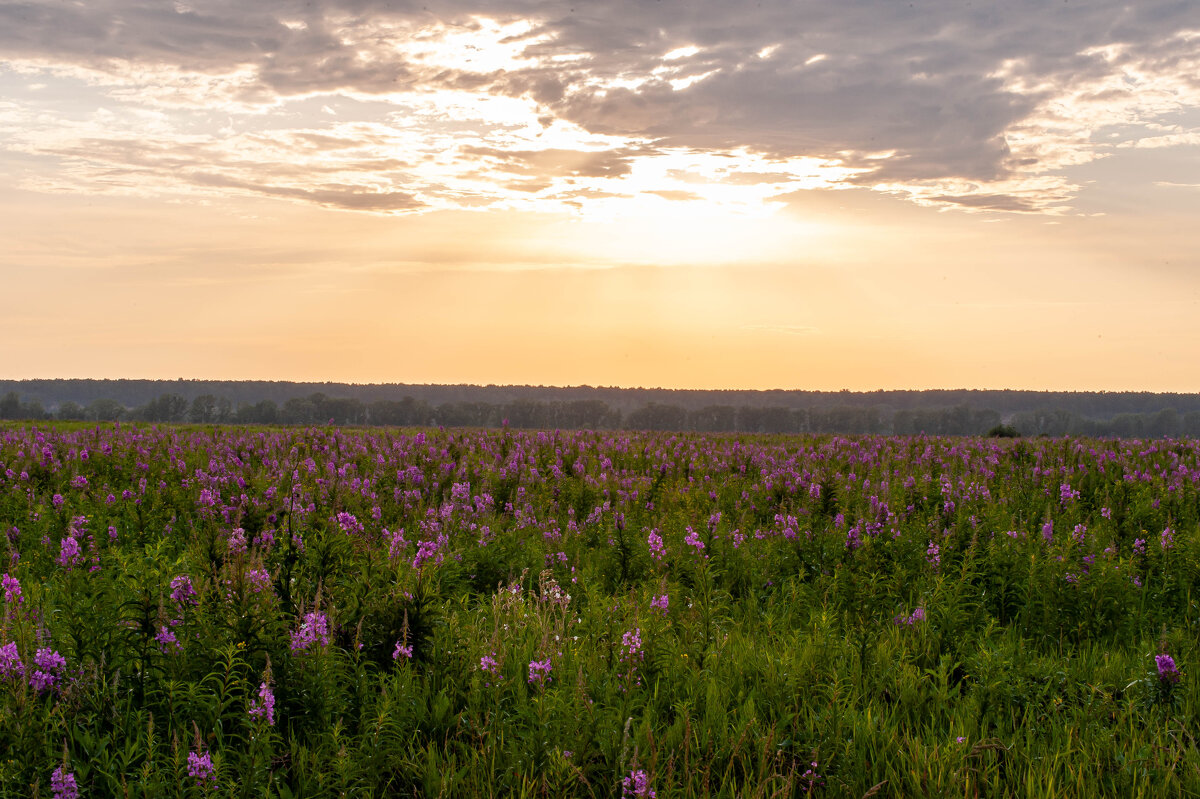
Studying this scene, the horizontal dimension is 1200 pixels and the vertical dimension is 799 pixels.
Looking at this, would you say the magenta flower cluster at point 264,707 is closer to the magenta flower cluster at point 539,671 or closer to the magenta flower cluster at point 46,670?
the magenta flower cluster at point 46,670

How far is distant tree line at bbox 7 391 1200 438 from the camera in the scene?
127 meters

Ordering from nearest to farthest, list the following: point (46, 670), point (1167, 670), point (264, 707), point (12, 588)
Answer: point (264, 707), point (46, 670), point (1167, 670), point (12, 588)

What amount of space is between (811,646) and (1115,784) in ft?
6.02

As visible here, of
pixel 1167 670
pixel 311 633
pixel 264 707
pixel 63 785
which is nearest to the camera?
pixel 63 785

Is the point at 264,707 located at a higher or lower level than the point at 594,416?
higher

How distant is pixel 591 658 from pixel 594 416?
144 m

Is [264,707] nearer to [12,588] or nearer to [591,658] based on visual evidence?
[591,658]

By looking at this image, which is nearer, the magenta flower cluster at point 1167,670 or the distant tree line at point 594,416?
the magenta flower cluster at point 1167,670

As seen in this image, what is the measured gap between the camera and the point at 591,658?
16.4ft

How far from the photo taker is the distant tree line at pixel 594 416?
127 m

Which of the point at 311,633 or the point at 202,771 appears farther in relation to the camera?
the point at 311,633

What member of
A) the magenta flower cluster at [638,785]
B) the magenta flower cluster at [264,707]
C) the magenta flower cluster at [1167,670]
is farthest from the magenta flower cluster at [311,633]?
the magenta flower cluster at [1167,670]

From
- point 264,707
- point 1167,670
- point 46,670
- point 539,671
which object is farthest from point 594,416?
point 264,707

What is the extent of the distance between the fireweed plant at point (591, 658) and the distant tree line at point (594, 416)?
388ft
